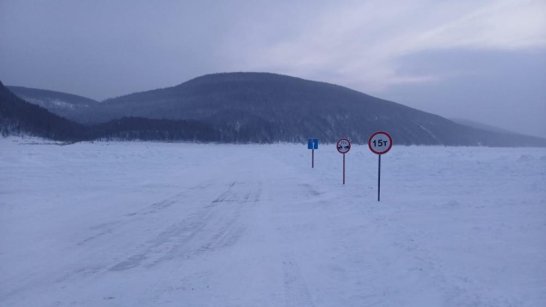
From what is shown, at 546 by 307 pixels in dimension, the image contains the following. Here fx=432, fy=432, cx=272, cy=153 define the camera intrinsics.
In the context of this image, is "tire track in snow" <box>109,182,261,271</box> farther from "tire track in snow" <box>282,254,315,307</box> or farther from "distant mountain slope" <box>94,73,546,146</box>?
"distant mountain slope" <box>94,73,546,146</box>

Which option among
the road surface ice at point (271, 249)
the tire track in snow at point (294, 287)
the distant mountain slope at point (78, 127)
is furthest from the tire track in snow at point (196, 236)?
the distant mountain slope at point (78, 127)

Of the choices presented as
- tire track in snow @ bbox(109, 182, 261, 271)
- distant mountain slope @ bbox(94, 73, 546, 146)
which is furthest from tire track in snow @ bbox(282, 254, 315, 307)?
distant mountain slope @ bbox(94, 73, 546, 146)

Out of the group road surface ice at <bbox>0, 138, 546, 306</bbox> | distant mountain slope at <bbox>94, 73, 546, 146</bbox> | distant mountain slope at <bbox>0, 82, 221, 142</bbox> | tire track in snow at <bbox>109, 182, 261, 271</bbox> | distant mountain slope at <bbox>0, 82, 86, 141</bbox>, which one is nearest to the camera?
road surface ice at <bbox>0, 138, 546, 306</bbox>

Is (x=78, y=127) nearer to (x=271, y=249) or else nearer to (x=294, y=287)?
(x=271, y=249)

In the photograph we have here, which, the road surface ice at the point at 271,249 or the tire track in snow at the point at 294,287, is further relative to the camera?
the road surface ice at the point at 271,249

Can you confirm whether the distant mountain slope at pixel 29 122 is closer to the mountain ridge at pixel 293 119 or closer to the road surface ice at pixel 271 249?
the mountain ridge at pixel 293 119

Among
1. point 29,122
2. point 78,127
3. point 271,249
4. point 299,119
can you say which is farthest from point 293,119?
point 271,249

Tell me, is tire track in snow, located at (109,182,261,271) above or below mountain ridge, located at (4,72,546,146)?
below

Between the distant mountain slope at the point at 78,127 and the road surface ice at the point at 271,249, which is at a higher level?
the distant mountain slope at the point at 78,127

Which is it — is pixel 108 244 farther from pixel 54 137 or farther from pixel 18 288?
pixel 54 137

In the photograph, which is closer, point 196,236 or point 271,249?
point 271,249

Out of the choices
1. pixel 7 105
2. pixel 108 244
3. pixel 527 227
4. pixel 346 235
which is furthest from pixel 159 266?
pixel 7 105

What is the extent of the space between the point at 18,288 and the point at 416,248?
19.8 feet

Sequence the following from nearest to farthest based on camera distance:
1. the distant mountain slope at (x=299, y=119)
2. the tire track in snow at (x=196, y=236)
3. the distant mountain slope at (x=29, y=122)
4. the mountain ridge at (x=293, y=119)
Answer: the tire track in snow at (x=196, y=236) → the distant mountain slope at (x=29, y=122) → the mountain ridge at (x=293, y=119) → the distant mountain slope at (x=299, y=119)
